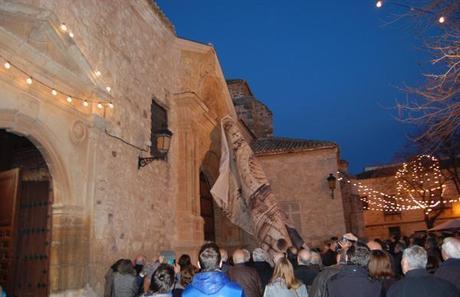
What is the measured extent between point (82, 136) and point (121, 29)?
106 inches

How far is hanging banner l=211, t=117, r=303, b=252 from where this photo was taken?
33.2ft

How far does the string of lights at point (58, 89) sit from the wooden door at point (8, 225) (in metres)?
1.80

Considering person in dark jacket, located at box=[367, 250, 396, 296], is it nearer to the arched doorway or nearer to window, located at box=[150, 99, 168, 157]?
the arched doorway

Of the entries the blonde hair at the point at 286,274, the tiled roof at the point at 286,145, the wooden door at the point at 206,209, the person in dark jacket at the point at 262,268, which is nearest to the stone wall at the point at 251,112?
the tiled roof at the point at 286,145

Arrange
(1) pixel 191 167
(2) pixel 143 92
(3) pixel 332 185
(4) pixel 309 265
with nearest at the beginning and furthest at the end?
(4) pixel 309 265 → (2) pixel 143 92 → (1) pixel 191 167 → (3) pixel 332 185

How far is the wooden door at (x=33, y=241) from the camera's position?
6.09m

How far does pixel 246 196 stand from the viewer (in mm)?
10578

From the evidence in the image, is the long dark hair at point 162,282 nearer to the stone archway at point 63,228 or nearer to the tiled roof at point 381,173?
the stone archway at point 63,228

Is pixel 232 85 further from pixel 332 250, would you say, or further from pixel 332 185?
pixel 332 250

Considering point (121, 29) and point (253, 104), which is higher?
point (253, 104)

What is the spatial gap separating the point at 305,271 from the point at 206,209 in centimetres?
714

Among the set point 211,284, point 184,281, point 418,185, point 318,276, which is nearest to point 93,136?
point 184,281

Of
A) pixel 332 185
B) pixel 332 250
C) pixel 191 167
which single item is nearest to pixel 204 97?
pixel 191 167

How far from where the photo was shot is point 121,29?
7598 mm
